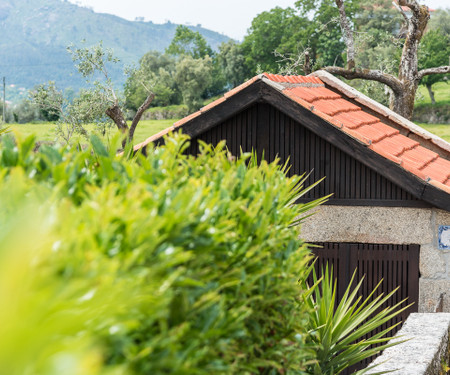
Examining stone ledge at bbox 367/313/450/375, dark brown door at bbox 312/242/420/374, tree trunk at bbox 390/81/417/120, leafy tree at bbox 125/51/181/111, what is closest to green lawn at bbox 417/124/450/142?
leafy tree at bbox 125/51/181/111

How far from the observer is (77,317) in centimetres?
129

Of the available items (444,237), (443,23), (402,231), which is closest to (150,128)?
(443,23)

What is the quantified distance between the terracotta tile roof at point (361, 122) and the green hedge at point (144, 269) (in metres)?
4.53

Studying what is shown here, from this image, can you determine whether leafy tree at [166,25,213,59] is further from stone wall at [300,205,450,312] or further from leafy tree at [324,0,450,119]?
stone wall at [300,205,450,312]

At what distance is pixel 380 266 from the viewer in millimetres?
7684

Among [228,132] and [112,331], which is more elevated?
[112,331]

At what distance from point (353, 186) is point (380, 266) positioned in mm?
1030

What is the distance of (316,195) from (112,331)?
654cm

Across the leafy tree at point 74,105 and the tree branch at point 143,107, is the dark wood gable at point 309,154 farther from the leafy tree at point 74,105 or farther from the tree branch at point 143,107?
the leafy tree at point 74,105

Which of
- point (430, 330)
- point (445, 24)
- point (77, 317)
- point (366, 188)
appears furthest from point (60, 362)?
point (445, 24)

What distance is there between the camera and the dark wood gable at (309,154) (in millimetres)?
7551

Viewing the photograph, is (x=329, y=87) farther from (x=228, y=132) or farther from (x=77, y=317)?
(x=77, y=317)

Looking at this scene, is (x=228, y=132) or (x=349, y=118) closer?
(x=228, y=132)

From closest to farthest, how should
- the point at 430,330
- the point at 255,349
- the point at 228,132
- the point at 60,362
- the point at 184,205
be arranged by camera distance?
1. the point at 60,362
2. the point at 184,205
3. the point at 255,349
4. the point at 430,330
5. the point at 228,132
